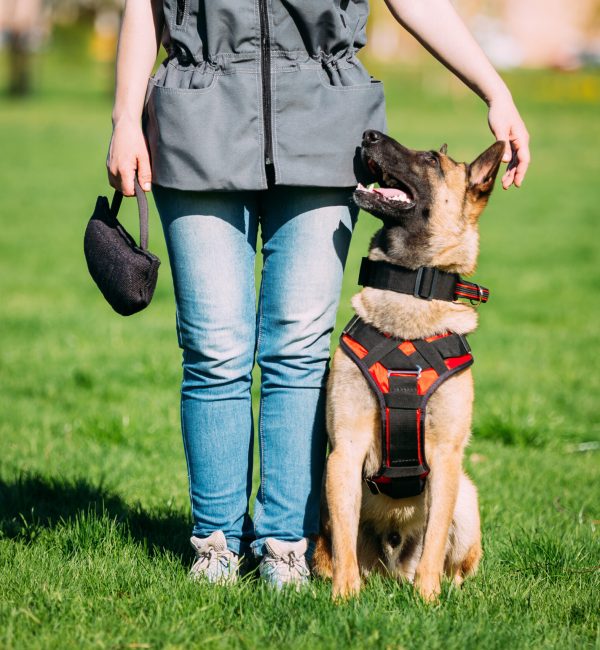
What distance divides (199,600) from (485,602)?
3.10 feet

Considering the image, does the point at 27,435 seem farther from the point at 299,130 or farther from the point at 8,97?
the point at 8,97

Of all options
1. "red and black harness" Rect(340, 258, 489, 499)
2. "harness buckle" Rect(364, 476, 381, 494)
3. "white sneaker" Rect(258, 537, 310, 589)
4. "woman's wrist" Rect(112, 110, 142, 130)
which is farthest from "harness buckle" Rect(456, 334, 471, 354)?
"woman's wrist" Rect(112, 110, 142, 130)

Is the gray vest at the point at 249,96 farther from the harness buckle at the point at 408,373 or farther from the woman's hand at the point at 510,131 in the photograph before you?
the harness buckle at the point at 408,373

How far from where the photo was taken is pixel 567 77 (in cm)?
5222

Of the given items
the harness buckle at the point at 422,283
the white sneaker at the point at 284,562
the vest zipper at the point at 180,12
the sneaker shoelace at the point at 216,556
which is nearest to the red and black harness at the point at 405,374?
the harness buckle at the point at 422,283

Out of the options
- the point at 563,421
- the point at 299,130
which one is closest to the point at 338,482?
the point at 299,130

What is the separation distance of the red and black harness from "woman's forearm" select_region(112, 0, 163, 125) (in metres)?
1.11

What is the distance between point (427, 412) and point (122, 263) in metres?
1.17

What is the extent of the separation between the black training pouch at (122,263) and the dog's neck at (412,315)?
0.82m

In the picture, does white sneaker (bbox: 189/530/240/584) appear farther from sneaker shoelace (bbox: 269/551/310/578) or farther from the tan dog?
the tan dog

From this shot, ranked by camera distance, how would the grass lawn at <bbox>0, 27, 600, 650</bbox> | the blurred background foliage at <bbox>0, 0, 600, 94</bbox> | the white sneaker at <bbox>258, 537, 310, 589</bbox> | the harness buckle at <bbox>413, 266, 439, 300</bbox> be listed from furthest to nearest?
the blurred background foliage at <bbox>0, 0, 600, 94</bbox>
the harness buckle at <bbox>413, 266, 439, 300</bbox>
the white sneaker at <bbox>258, 537, 310, 589</bbox>
the grass lawn at <bbox>0, 27, 600, 650</bbox>

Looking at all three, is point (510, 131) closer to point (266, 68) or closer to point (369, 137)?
point (369, 137)

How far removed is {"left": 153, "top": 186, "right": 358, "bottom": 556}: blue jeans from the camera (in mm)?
3252

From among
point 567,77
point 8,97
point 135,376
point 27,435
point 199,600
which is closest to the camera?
point 199,600
